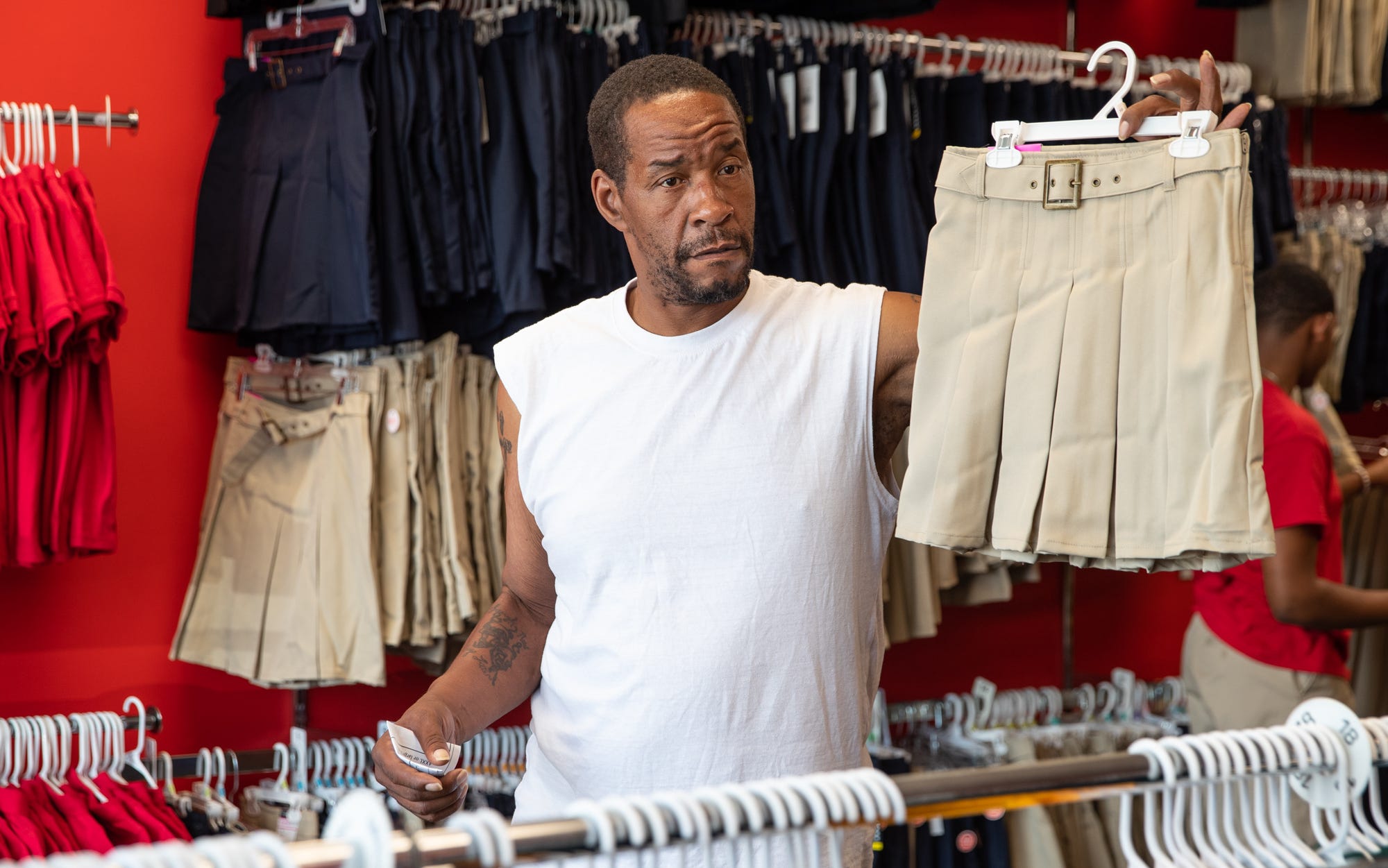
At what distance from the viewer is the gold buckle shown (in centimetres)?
163

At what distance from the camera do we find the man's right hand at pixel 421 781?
Result: 172 cm

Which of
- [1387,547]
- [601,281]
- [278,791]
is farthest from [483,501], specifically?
[1387,547]

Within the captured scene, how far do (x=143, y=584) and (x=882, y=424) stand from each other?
239 cm

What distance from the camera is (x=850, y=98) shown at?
12.3 feet

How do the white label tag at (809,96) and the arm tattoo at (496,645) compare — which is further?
the white label tag at (809,96)

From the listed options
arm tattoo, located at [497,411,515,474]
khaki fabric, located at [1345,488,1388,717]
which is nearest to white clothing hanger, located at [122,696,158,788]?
arm tattoo, located at [497,411,515,474]

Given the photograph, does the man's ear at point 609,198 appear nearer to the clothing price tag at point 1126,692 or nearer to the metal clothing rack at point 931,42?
the metal clothing rack at point 931,42

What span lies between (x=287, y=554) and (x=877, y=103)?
1.99m

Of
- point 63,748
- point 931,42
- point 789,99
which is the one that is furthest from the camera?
point 931,42

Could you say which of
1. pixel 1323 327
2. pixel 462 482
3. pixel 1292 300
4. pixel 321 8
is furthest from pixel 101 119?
pixel 1323 327

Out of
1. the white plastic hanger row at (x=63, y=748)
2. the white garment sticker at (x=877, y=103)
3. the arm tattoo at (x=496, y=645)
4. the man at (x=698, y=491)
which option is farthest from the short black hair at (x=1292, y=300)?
the white plastic hanger row at (x=63, y=748)

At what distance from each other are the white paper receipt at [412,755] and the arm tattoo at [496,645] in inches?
12.6

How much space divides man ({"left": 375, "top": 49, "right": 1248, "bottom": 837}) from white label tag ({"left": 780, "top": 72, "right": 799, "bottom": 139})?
1.72 metres

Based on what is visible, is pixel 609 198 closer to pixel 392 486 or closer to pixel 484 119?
pixel 484 119
